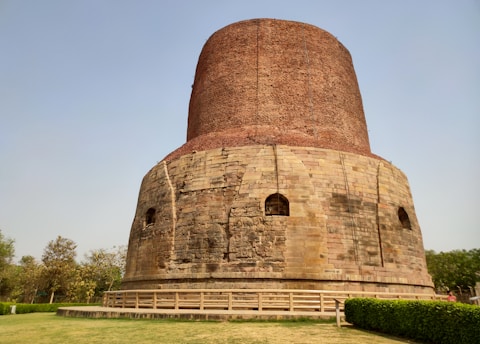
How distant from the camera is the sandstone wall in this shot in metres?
11.6

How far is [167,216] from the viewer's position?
1364 cm

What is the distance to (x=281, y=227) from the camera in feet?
39.0

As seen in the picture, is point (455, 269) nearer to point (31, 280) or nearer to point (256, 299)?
point (256, 299)

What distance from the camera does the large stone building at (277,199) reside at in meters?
11.8

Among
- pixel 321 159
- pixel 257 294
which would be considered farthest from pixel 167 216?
pixel 321 159

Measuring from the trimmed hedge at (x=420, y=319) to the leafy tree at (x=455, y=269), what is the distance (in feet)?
101

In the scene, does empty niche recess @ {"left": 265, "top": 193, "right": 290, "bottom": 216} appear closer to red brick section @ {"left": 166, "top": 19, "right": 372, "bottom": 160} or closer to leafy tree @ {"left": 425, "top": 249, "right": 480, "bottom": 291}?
red brick section @ {"left": 166, "top": 19, "right": 372, "bottom": 160}

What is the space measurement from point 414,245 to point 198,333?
1011 centimetres

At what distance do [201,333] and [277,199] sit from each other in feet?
20.6

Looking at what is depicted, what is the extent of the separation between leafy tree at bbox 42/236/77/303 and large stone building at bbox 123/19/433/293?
68.4 ft

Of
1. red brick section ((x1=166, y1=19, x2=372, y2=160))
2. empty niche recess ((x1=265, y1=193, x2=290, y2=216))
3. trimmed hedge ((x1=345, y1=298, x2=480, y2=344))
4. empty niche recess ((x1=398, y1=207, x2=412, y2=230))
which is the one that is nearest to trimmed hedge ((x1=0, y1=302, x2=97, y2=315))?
red brick section ((x1=166, y1=19, x2=372, y2=160))

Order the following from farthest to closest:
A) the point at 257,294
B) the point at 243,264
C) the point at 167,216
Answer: the point at 167,216 → the point at 243,264 → the point at 257,294

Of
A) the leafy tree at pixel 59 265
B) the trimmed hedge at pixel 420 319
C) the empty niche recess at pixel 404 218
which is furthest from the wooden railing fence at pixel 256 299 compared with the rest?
the leafy tree at pixel 59 265

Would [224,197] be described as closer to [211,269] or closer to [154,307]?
[211,269]
